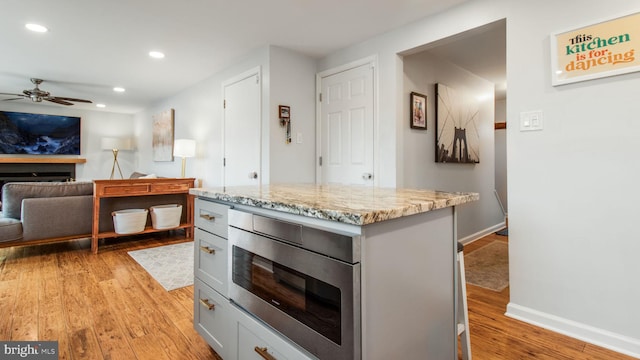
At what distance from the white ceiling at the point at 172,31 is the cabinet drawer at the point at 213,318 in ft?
7.07

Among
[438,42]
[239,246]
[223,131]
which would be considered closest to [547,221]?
[438,42]

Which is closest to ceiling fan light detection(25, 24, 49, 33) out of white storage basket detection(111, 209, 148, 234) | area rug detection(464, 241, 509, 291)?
white storage basket detection(111, 209, 148, 234)

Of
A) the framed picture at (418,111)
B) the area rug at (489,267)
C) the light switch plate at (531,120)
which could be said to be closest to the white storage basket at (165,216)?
→ the framed picture at (418,111)

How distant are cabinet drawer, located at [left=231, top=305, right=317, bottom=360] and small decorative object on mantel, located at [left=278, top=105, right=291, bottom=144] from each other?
227cm

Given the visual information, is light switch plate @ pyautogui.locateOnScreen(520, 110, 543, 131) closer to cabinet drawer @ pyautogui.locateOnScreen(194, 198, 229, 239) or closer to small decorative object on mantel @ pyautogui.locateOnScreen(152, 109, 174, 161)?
cabinet drawer @ pyautogui.locateOnScreen(194, 198, 229, 239)

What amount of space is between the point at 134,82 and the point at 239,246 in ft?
15.1

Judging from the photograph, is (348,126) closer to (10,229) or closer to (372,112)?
(372,112)

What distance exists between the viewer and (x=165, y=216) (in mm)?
4020

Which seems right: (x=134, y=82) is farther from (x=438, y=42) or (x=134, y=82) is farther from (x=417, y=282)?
(x=417, y=282)

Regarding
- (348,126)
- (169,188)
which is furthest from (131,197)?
(348,126)

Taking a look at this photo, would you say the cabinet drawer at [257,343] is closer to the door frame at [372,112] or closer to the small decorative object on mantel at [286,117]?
the door frame at [372,112]

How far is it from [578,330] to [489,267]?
1214 millimetres

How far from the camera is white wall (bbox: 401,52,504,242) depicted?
3145 millimetres

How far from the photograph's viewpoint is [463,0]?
2326 millimetres
